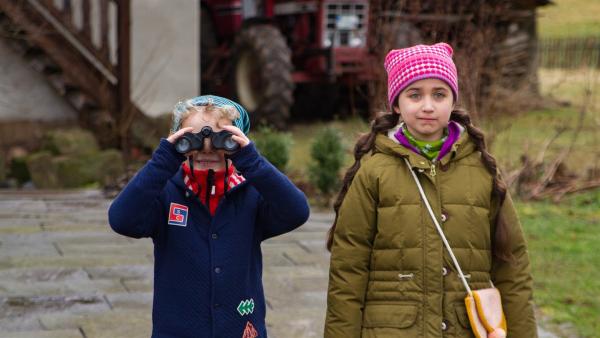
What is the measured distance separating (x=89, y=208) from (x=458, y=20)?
16.4 feet

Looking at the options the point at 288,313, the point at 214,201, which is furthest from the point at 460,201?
the point at 288,313

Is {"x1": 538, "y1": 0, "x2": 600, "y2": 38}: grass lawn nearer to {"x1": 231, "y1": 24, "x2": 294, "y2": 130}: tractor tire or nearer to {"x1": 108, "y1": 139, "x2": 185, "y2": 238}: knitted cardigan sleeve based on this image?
{"x1": 231, "y1": 24, "x2": 294, "y2": 130}: tractor tire

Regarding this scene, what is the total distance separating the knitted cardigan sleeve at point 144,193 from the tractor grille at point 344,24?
12419 millimetres

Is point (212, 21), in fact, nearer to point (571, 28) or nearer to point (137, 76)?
point (137, 76)

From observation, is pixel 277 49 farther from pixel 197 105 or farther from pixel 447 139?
pixel 197 105

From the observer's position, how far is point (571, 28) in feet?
146

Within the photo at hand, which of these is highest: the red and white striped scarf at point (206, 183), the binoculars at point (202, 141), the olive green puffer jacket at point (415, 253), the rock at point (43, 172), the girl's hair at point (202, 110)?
the girl's hair at point (202, 110)

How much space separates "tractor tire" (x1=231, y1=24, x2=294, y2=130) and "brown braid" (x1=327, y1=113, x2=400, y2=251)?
35.8 ft

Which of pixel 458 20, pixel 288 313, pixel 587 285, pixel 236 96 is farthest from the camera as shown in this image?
pixel 236 96

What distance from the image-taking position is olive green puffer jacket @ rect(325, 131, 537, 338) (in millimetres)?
3270

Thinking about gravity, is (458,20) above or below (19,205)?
above

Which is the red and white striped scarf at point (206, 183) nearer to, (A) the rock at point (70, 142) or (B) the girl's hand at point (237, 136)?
(B) the girl's hand at point (237, 136)

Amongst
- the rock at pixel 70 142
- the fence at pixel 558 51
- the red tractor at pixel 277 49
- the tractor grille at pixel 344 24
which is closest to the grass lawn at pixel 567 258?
the rock at pixel 70 142

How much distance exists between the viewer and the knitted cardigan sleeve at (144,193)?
10.4 ft
